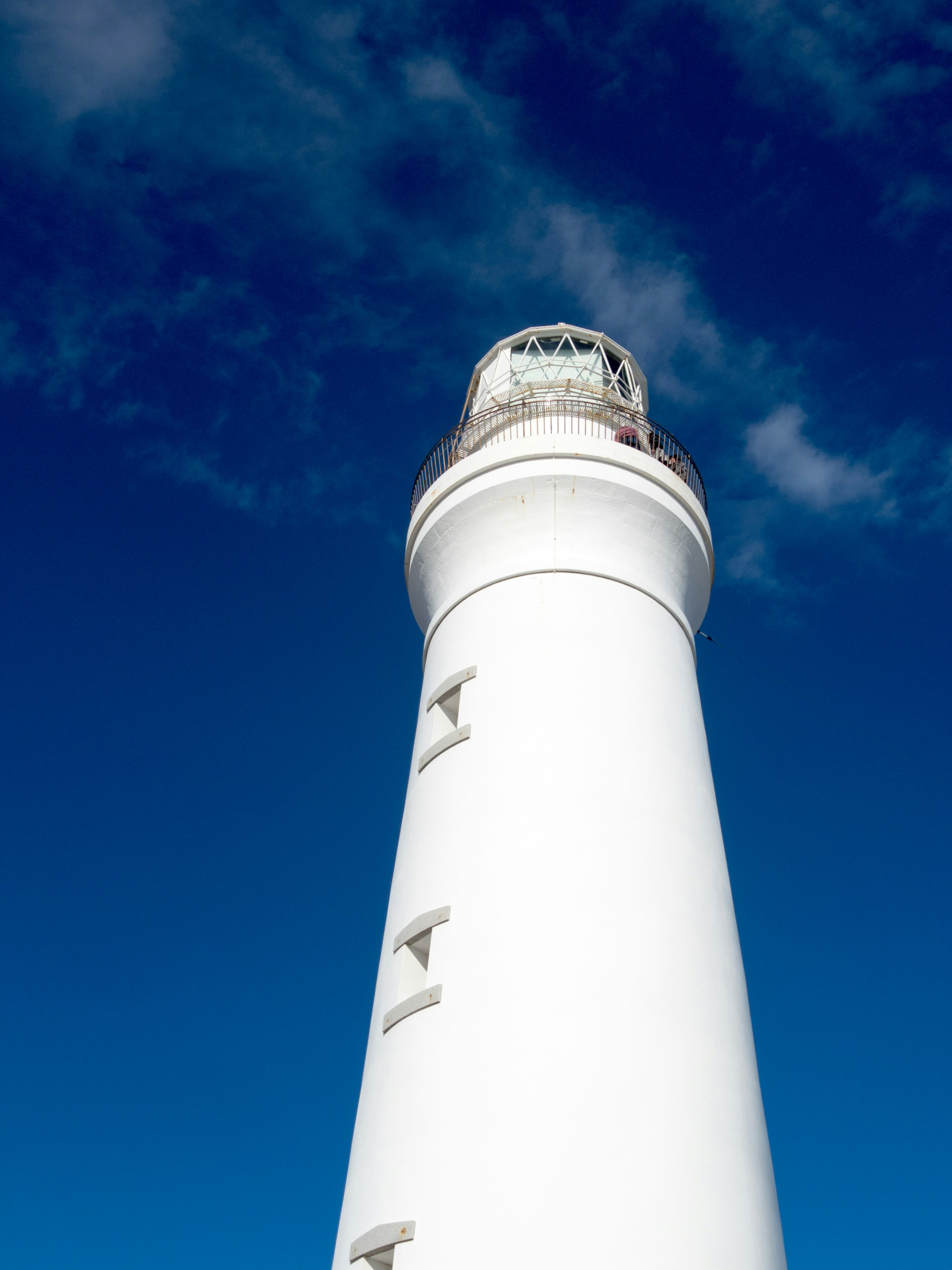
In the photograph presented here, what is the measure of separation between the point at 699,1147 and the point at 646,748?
4.23 meters

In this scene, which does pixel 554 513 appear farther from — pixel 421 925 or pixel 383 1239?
pixel 383 1239

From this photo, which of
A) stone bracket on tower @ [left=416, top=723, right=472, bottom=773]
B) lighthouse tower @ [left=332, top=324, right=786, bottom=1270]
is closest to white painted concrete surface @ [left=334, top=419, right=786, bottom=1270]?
lighthouse tower @ [left=332, top=324, right=786, bottom=1270]

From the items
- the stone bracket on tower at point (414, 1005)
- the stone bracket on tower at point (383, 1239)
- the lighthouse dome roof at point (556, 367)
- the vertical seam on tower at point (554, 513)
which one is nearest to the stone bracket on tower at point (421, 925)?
the stone bracket on tower at point (414, 1005)

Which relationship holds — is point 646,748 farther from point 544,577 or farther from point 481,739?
point 544,577

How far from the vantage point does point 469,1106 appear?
859 cm

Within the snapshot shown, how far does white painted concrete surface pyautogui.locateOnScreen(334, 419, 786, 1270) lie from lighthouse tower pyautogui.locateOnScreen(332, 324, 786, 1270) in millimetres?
23

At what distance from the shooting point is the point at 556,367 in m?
18.1

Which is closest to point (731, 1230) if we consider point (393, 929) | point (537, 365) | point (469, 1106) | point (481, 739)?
point (469, 1106)

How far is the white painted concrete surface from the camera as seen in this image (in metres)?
8.10

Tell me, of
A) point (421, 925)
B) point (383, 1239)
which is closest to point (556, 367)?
point (421, 925)

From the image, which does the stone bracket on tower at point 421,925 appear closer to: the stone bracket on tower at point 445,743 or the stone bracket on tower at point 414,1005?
the stone bracket on tower at point 414,1005

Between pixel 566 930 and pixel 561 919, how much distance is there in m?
0.13

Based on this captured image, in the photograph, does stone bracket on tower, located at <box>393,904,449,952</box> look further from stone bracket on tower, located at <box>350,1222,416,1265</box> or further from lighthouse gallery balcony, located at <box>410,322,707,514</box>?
lighthouse gallery balcony, located at <box>410,322,707,514</box>

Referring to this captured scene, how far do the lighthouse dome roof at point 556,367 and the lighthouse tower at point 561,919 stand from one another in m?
3.23
